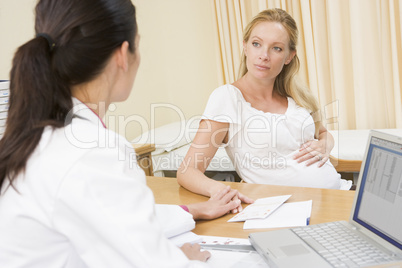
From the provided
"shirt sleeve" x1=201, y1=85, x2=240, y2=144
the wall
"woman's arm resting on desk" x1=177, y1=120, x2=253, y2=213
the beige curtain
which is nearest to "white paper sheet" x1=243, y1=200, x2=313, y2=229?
"woman's arm resting on desk" x1=177, y1=120, x2=253, y2=213

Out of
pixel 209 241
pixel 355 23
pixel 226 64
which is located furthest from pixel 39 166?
pixel 226 64

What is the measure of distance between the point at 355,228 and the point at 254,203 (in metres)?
0.37

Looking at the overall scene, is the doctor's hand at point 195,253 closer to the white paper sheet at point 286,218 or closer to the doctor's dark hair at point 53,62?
the white paper sheet at point 286,218

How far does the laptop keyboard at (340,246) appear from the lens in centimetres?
88

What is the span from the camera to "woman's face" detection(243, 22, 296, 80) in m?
1.77

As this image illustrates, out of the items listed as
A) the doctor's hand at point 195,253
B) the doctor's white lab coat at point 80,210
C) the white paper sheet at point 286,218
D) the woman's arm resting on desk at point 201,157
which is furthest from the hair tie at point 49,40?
the woman's arm resting on desk at point 201,157

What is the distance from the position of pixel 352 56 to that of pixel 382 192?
2411 millimetres

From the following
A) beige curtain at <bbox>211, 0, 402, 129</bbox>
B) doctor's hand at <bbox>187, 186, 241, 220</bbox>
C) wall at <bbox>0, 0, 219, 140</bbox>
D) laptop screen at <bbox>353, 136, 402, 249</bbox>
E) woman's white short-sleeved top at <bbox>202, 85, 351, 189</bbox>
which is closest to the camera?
laptop screen at <bbox>353, 136, 402, 249</bbox>

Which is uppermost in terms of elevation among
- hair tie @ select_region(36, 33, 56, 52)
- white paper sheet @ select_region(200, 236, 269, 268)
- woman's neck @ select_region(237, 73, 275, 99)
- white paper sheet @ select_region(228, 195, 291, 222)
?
hair tie @ select_region(36, 33, 56, 52)

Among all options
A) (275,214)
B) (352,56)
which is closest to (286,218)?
(275,214)

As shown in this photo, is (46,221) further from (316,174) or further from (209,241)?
(316,174)

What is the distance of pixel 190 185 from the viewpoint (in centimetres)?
151

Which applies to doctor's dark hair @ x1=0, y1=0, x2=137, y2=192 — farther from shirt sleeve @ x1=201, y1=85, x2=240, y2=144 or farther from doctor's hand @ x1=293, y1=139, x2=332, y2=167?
doctor's hand @ x1=293, y1=139, x2=332, y2=167

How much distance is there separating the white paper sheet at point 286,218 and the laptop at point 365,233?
7 centimetres
